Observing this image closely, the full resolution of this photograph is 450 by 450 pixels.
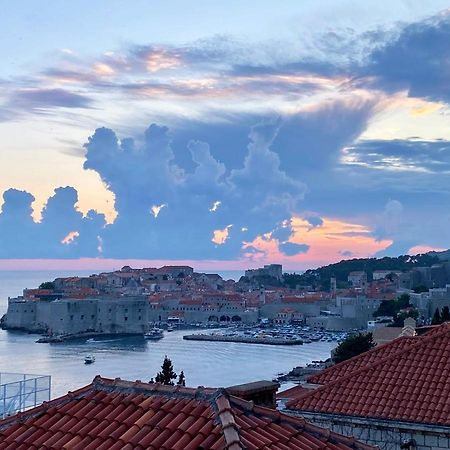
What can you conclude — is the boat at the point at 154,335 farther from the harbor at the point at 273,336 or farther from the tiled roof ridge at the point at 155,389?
the tiled roof ridge at the point at 155,389

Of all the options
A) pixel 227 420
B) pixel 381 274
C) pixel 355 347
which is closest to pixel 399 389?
pixel 227 420

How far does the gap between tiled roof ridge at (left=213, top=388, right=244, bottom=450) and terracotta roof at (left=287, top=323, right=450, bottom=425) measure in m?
2.78

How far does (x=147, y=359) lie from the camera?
4841 cm

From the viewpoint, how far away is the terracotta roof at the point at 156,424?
342cm

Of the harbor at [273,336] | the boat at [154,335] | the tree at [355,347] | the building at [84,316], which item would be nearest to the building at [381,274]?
the harbor at [273,336]

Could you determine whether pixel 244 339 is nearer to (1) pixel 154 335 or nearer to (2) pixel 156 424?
(1) pixel 154 335

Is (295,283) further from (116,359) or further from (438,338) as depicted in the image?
(438,338)

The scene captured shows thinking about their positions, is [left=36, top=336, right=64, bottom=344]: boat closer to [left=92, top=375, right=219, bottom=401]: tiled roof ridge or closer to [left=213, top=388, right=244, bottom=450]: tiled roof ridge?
[left=92, top=375, right=219, bottom=401]: tiled roof ridge

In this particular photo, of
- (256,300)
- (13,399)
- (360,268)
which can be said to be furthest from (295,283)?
(13,399)

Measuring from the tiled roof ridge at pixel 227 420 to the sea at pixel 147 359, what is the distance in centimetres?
2971

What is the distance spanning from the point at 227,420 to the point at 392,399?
10.4 feet

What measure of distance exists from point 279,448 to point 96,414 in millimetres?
973

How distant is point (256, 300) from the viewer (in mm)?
87750

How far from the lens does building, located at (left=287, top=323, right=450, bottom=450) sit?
595cm
